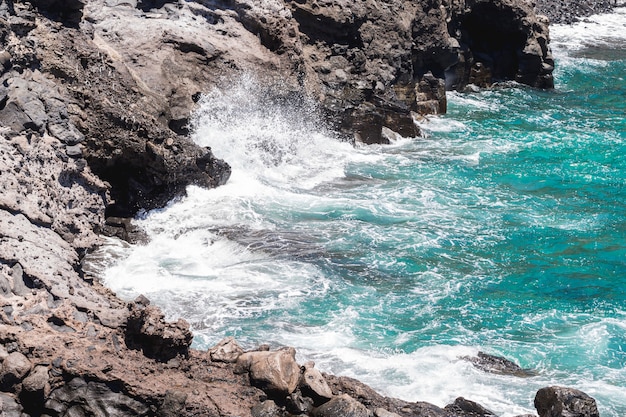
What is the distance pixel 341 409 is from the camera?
8133 millimetres

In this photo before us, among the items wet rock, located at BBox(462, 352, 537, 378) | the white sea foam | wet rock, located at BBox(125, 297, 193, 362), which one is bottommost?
wet rock, located at BBox(462, 352, 537, 378)

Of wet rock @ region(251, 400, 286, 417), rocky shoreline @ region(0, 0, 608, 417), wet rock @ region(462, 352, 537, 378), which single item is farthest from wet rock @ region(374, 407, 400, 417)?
wet rock @ region(462, 352, 537, 378)

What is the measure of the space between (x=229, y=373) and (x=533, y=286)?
7038 mm

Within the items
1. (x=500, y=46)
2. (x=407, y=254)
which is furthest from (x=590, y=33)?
(x=407, y=254)

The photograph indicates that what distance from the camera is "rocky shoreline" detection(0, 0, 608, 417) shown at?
801cm

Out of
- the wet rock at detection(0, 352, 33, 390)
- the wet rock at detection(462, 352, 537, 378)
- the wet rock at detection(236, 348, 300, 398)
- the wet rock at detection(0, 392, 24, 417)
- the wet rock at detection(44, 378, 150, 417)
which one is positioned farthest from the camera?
the wet rock at detection(462, 352, 537, 378)

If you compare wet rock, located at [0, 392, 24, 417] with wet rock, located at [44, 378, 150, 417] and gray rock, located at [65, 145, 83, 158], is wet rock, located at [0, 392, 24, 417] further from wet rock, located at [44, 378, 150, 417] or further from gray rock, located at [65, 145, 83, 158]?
gray rock, located at [65, 145, 83, 158]

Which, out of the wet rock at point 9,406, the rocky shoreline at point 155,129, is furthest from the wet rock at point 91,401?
the wet rock at point 9,406

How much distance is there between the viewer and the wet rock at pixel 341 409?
26.6 ft

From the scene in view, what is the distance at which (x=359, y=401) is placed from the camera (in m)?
8.70

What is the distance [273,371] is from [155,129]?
765 cm

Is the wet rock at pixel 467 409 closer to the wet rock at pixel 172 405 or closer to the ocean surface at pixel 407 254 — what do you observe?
the ocean surface at pixel 407 254

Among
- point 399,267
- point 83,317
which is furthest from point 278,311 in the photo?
point 83,317

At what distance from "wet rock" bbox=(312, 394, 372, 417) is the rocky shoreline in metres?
0.02
